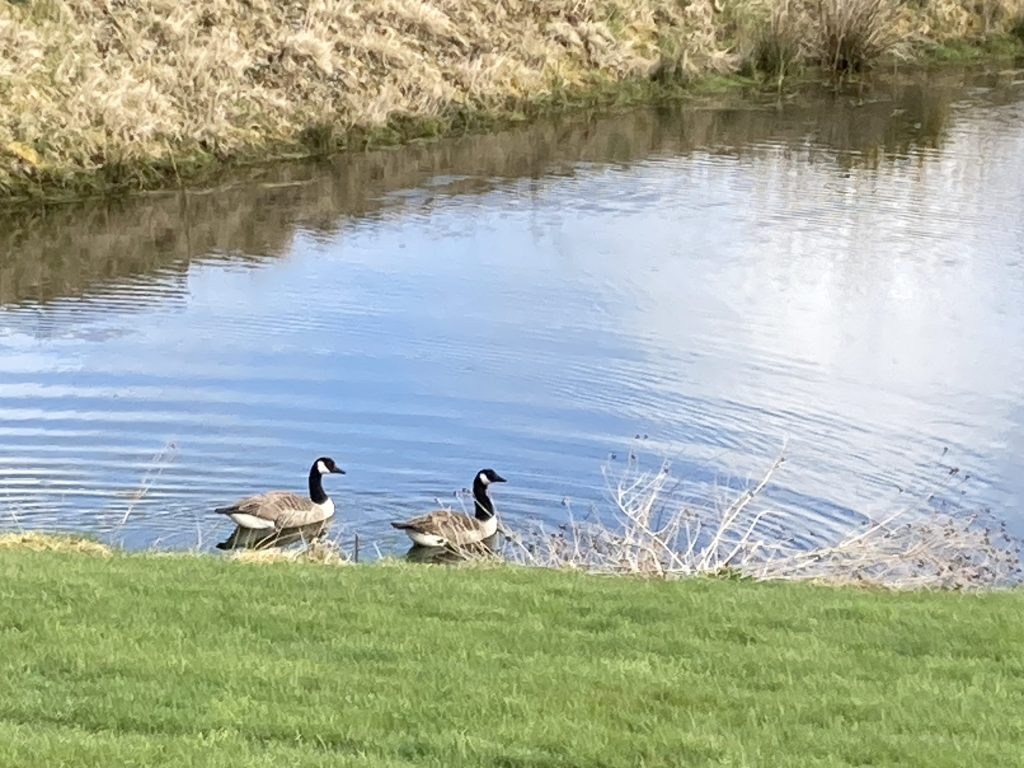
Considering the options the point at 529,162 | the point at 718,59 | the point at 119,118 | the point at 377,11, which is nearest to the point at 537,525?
the point at 119,118

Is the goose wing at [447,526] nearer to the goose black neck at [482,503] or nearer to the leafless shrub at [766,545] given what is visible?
→ the goose black neck at [482,503]

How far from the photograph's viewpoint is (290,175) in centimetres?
3397

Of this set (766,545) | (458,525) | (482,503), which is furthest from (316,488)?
(766,545)

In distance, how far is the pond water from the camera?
17797mm

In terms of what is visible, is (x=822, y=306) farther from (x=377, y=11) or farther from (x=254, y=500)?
(x=377, y=11)

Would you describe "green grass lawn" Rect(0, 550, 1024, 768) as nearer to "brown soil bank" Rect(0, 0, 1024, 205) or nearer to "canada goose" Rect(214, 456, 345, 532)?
"canada goose" Rect(214, 456, 345, 532)

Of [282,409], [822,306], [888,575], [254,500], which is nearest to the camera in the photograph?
[888,575]

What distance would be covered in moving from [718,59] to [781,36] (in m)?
1.93

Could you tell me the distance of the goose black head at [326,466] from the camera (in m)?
17.0

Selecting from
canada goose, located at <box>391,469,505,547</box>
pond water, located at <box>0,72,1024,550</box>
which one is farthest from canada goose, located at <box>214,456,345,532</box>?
canada goose, located at <box>391,469,505,547</box>

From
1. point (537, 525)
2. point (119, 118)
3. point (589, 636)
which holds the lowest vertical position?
point (537, 525)

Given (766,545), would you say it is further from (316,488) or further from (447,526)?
(316,488)

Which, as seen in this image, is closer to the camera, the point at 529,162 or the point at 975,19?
the point at 529,162

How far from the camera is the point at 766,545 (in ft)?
46.4
